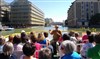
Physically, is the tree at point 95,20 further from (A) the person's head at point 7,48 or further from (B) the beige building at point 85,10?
(A) the person's head at point 7,48

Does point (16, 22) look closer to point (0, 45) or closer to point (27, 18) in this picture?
point (27, 18)

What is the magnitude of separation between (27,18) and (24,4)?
28.7ft

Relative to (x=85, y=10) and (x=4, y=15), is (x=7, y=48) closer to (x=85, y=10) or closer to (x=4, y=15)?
(x=85, y=10)

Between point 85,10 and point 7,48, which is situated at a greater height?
point 7,48

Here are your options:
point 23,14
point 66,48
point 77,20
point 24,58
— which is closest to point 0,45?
point 24,58

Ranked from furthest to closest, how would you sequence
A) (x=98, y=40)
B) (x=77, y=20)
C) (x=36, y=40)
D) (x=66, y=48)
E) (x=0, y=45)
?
(x=77, y=20) → (x=36, y=40) → (x=0, y=45) → (x=98, y=40) → (x=66, y=48)

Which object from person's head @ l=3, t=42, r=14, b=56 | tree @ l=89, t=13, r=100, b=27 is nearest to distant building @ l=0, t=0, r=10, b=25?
tree @ l=89, t=13, r=100, b=27

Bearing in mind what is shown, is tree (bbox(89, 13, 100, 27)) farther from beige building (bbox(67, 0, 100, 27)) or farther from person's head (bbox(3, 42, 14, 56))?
person's head (bbox(3, 42, 14, 56))

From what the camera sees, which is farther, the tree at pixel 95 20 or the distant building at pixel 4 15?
the distant building at pixel 4 15

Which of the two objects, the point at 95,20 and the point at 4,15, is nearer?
the point at 95,20

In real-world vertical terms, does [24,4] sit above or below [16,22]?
above

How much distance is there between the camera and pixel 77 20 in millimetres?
145250

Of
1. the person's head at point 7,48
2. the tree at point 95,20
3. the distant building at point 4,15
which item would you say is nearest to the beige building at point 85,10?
the tree at point 95,20

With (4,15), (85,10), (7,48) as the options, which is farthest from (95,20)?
(7,48)
